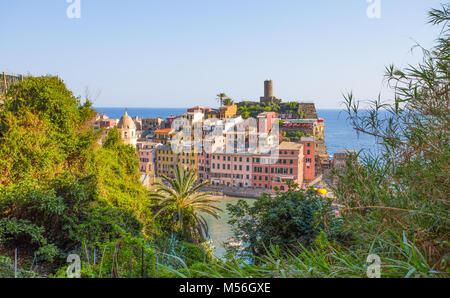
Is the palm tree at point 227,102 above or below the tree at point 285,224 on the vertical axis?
above

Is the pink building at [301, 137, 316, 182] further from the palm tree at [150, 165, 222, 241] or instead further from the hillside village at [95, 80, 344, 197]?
the palm tree at [150, 165, 222, 241]

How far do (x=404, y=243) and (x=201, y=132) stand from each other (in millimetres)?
26004

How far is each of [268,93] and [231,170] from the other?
2248 cm

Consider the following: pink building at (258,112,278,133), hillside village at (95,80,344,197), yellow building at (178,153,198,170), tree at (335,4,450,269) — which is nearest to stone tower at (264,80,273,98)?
hillside village at (95,80,344,197)

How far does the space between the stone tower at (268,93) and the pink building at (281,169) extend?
2117 cm

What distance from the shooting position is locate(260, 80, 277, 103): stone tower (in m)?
43.9

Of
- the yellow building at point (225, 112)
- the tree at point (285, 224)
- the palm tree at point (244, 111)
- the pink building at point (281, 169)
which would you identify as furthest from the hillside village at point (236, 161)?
the tree at point (285, 224)

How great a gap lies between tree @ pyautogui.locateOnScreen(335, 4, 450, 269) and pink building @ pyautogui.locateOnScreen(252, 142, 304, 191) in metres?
19.9

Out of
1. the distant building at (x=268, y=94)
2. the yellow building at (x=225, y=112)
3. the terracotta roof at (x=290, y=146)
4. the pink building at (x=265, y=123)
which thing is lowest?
the terracotta roof at (x=290, y=146)

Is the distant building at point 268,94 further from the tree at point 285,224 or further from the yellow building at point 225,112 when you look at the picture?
the tree at point 285,224

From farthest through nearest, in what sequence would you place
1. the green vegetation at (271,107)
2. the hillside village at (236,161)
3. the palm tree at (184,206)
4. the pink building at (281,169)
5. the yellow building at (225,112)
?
the green vegetation at (271,107) → the yellow building at (225,112) → the hillside village at (236,161) → the pink building at (281,169) → the palm tree at (184,206)

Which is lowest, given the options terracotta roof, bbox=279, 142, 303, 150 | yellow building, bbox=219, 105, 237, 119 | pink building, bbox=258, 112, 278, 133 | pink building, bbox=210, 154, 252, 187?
pink building, bbox=210, 154, 252, 187

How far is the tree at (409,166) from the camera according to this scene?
1.64 meters
